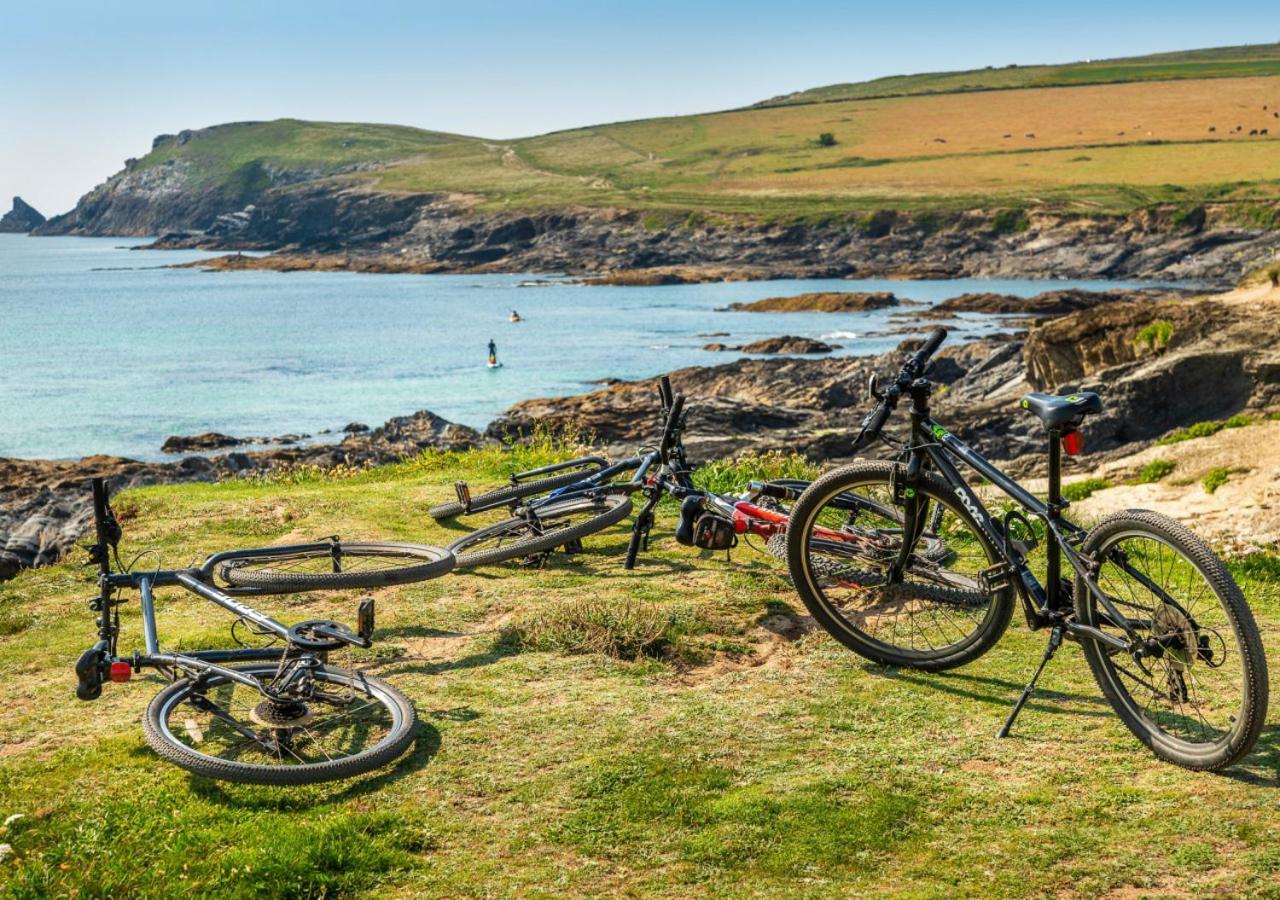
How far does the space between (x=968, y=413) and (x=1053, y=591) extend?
2202 cm

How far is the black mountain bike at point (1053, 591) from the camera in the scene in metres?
6.64

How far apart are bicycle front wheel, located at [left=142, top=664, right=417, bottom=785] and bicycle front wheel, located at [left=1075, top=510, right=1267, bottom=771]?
416 cm

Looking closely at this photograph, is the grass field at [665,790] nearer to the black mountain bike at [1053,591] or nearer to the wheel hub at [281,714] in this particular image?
the black mountain bike at [1053,591]

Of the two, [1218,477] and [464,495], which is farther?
[1218,477]

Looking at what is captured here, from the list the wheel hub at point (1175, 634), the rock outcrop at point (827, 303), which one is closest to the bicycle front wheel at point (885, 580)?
the wheel hub at point (1175, 634)

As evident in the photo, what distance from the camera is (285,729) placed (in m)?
7.14

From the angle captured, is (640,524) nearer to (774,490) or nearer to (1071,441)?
(774,490)

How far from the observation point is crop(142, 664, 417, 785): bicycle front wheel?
6.70m

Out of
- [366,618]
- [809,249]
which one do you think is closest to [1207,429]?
[366,618]

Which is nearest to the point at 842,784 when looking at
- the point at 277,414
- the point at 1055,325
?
the point at 1055,325

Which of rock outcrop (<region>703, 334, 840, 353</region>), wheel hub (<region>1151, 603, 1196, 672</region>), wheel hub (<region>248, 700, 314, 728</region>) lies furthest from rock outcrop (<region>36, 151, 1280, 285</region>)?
wheel hub (<region>248, 700, 314, 728</region>)

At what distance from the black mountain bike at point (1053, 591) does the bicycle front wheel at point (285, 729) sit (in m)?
3.20

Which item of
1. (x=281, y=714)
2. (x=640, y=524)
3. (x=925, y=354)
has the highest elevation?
(x=925, y=354)

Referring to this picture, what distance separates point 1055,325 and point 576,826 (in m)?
26.9
